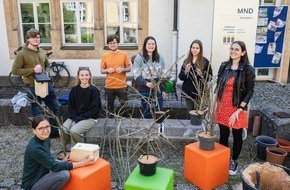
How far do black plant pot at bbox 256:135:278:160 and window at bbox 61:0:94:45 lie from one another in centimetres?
611

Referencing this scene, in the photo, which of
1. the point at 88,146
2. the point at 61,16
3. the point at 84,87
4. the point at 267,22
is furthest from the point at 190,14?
the point at 88,146

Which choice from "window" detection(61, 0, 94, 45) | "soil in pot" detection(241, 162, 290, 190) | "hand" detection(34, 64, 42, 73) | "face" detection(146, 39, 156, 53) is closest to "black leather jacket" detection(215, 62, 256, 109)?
"soil in pot" detection(241, 162, 290, 190)

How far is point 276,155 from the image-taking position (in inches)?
177

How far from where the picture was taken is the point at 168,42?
895 cm

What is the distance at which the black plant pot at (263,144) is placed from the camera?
4.76 m

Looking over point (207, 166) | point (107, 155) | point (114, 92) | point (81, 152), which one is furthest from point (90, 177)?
point (114, 92)

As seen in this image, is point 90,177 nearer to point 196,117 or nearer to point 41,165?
point 41,165

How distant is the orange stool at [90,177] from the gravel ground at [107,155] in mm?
505

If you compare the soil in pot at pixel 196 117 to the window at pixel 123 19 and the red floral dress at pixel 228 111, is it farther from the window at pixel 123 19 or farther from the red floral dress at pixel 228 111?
the window at pixel 123 19

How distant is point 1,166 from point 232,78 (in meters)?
3.49

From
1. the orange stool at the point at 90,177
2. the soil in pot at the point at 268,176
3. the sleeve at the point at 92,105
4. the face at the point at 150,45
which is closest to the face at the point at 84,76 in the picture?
the sleeve at the point at 92,105

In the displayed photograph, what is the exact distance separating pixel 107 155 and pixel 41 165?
163 cm

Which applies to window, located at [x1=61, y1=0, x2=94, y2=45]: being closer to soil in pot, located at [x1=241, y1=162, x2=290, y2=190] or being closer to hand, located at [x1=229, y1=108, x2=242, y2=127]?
hand, located at [x1=229, y1=108, x2=242, y2=127]

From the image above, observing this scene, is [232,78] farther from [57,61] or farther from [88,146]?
[57,61]
